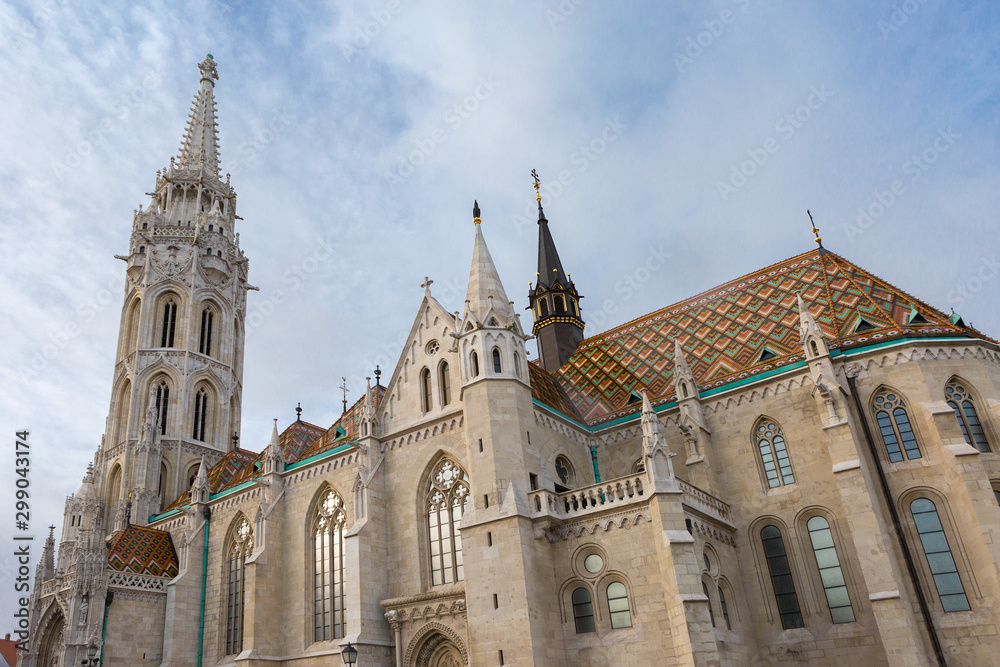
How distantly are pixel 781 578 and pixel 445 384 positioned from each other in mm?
12619

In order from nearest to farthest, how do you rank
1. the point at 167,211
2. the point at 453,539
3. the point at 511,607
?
the point at 511,607, the point at 453,539, the point at 167,211

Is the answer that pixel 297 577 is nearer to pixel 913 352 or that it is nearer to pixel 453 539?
pixel 453 539

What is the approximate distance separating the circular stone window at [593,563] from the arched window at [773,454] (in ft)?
21.4

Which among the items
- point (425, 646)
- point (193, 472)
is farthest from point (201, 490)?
point (425, 646)

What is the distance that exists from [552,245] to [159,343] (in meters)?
23.6

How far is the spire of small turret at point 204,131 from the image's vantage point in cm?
5106

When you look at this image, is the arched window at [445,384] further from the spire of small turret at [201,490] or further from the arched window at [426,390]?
the spire of small turret at [201,490]

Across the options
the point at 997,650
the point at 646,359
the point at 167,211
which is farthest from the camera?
the point at 167,211

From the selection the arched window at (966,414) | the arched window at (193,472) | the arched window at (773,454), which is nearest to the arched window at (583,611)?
the arched window at (773,454)

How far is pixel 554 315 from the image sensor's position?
38.4 metres

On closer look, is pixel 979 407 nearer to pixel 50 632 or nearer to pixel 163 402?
pixel 50 632

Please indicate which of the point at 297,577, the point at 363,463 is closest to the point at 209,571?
the point at 297,577

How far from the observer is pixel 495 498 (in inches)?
860

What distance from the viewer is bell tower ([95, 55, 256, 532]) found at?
39.5m
